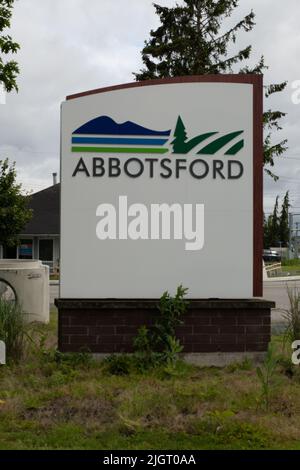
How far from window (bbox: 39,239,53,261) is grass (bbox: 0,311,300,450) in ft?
98.0

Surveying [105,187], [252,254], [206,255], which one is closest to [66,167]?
[105,187]

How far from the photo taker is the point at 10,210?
30359 mm

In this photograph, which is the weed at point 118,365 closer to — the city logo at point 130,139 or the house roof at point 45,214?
the city logo at point 130,139

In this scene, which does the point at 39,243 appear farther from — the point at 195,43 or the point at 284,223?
the point at 284,223

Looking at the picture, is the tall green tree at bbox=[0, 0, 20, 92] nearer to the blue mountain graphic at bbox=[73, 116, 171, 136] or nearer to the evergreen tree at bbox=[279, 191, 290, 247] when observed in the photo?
the blue mountain graphic at bbox=[73, 116, 171, 136]

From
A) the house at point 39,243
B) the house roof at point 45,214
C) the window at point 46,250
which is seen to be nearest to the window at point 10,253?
the house at point 39,243

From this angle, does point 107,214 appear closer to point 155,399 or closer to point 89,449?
point 155,399

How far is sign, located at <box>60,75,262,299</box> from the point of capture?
26.8ft

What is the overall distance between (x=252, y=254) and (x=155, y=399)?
290 cm

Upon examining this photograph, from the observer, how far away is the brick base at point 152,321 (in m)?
7.98

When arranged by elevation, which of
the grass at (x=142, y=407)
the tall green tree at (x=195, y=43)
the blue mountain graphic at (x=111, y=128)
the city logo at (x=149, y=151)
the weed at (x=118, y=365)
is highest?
the tall green tree at (x=195, y=43)

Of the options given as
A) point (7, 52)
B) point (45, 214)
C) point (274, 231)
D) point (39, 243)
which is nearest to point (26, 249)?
point (39, 243)

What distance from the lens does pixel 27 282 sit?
1180 cm
